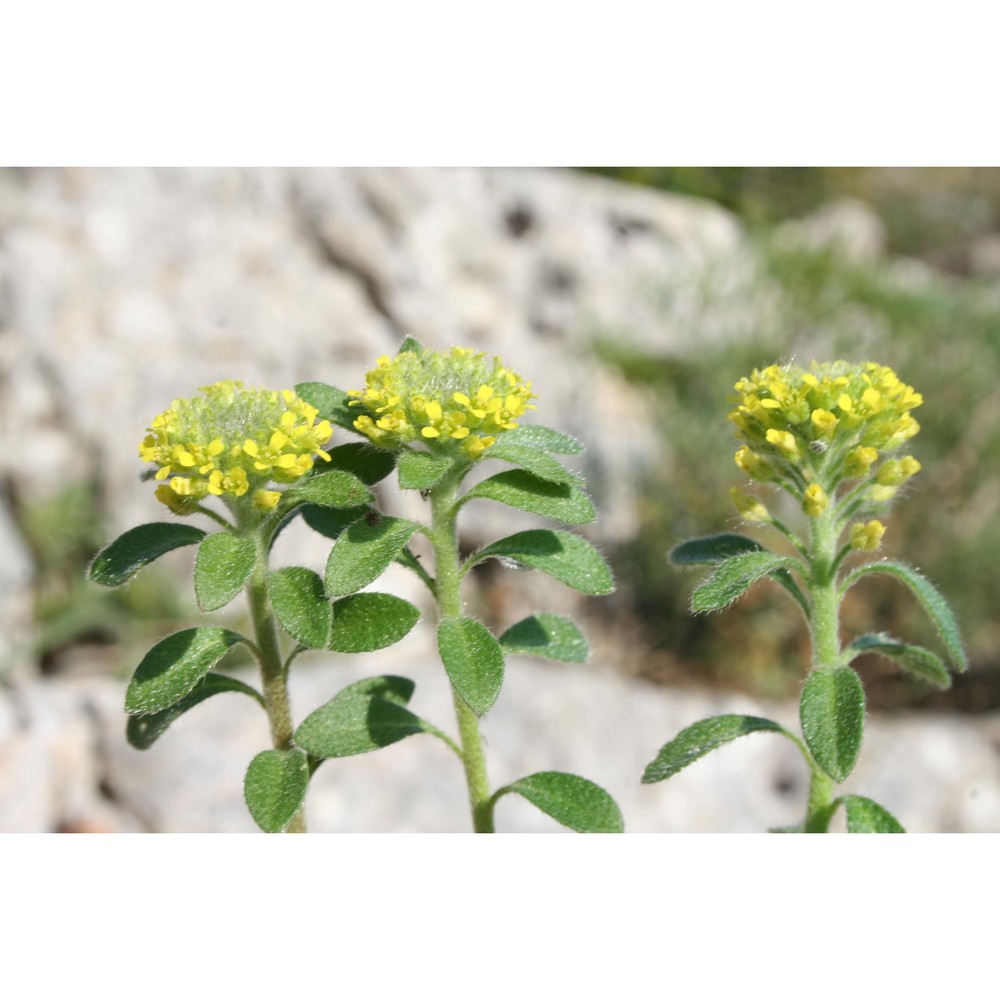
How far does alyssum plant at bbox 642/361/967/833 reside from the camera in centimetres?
125

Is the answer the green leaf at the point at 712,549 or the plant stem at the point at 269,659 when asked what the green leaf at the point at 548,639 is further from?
the plant stem at the point at 269,659

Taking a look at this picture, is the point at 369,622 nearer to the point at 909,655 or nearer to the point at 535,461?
the point at 535,461

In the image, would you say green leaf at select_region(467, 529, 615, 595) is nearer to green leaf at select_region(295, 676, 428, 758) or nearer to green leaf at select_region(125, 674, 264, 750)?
green leaf at select_region(295, 676, 428, 758)

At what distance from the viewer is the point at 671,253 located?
21.3 ft

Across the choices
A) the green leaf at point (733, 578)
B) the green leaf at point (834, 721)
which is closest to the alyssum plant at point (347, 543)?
the green leaf at point (733, 578)

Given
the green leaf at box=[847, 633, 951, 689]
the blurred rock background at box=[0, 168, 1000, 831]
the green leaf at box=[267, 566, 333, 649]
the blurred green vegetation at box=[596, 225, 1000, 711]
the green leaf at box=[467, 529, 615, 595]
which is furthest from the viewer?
the blurred green vegetation at box=[596, 225, 1000, 711]

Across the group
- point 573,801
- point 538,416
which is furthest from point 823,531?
point 538,416

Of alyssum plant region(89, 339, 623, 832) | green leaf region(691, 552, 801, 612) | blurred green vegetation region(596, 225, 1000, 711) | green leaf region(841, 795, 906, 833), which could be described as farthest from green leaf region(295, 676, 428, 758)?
blurred green vegetation region(596, 225, 1000, 711)

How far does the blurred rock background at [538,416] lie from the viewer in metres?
3.42

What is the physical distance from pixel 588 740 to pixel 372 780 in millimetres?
988

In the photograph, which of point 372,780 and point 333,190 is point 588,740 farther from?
point 333,190

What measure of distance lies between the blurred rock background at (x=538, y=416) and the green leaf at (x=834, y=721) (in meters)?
2.11

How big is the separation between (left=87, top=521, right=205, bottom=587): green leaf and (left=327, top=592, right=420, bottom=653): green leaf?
0.19 meters

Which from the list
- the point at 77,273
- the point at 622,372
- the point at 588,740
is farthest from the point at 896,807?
the point at 77,273
